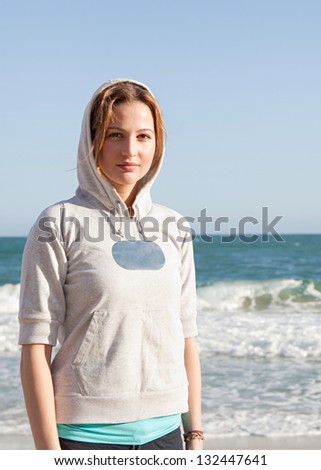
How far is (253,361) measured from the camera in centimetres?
885

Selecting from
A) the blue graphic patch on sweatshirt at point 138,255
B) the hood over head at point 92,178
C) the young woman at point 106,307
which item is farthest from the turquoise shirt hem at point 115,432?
the hood over head at point 92,178

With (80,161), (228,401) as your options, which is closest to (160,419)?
(80,161)

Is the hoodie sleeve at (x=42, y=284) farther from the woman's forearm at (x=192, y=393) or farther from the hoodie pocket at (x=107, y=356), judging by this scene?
the woman's forearm at (x=192, y=393)

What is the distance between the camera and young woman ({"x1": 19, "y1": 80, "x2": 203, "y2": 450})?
6.51 ft

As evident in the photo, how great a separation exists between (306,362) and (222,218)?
6273mm

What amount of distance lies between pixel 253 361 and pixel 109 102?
715 cm

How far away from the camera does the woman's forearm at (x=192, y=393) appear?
2.25 meters

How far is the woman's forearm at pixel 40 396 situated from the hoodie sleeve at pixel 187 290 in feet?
1.60

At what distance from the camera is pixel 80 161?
2.15 meters

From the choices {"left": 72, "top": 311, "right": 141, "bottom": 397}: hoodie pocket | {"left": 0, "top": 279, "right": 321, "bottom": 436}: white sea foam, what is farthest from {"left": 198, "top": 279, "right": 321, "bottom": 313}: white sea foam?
{"left": 72, "top": 311, "right": 141, "bottom": 397}: hoodie pocket

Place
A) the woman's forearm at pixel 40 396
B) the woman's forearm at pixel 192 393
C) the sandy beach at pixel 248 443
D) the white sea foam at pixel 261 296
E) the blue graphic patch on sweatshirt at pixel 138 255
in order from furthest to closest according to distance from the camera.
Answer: the white sea foam at pixel 261 296 → the sandy beach at pixel 248 443 → the woman's forearm at pixel 192 393 → the blue graphic patch on sweatshirt at pixel 138 255 → the woman's forearm at pixel 40 396

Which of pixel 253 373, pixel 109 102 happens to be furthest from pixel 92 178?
pixel 253 373

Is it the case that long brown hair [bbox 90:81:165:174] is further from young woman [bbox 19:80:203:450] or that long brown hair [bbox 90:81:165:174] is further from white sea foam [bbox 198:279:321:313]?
white sea foam [bbox 198:279:321:313]

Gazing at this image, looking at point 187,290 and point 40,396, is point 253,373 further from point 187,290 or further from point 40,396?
point 40,396
